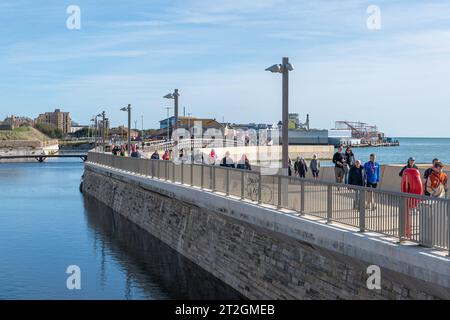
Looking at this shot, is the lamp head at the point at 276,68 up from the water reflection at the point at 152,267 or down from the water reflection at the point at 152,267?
up

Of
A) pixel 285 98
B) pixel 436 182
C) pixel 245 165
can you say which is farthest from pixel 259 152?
pixel 436 182

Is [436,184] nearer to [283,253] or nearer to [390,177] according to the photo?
[283,253]

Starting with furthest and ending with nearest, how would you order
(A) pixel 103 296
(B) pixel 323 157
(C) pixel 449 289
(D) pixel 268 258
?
(B) pixel 323 157 < (A) pixel 103 296 < (D) pixel 268 258 < (C) pixel 449 289

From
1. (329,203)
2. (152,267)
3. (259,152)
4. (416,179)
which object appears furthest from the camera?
(259,152)

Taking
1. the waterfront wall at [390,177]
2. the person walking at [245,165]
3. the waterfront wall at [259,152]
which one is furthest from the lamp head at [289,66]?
the waterfront wall at [259,152]

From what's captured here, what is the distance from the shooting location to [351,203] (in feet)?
42.6

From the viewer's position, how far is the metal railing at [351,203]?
10.6 meters

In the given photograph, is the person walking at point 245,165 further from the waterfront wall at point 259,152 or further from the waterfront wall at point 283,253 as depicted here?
the waterfront wall at point 259,152

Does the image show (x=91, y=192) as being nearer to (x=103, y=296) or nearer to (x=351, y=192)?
(x=103, y=296)

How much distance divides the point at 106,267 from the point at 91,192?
91.5 ft

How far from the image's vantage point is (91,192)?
51688 millimetres

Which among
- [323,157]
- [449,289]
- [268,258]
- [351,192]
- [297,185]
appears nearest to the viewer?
[449,289]

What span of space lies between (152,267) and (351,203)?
39.5ft

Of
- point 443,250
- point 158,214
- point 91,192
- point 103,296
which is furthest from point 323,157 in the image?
point 443,250
